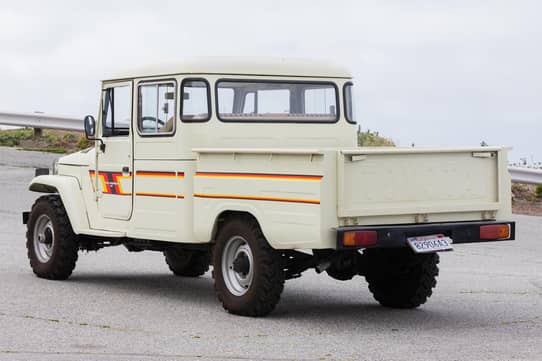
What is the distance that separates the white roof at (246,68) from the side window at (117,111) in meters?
0.22

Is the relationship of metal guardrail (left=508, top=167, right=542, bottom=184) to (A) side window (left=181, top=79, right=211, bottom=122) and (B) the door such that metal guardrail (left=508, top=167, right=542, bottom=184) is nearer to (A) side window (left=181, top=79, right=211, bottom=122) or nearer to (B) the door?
(B) the door

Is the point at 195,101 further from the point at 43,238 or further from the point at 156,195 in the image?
the point at 43,238

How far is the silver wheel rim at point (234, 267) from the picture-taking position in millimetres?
10602

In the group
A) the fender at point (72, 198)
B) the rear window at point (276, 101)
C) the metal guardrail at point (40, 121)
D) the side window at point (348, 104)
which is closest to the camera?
the rear window at point (276, 101)

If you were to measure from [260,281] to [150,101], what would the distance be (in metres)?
2.67

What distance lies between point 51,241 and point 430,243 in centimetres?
515

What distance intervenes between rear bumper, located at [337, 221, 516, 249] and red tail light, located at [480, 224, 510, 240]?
3cm

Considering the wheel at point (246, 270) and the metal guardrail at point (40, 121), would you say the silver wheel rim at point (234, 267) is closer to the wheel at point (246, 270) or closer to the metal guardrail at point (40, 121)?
the wheel at point (246, 270)

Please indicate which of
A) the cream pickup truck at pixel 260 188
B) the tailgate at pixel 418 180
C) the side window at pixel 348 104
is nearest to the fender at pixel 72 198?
the cream pickup truck at pixel 260 188

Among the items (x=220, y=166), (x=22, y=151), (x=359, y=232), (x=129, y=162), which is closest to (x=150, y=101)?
(x=129, y=162)

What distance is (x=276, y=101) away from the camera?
12.0m

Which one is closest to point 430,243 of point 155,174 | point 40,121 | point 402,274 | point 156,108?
point 402,274

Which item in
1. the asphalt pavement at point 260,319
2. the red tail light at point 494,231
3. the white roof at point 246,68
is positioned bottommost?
the asphalt pavement at point 260,319

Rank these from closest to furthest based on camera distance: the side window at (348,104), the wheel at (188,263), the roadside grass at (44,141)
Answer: the side window at (348,104) → the wheel at (188,263) → the roadside grass at (44,141)
